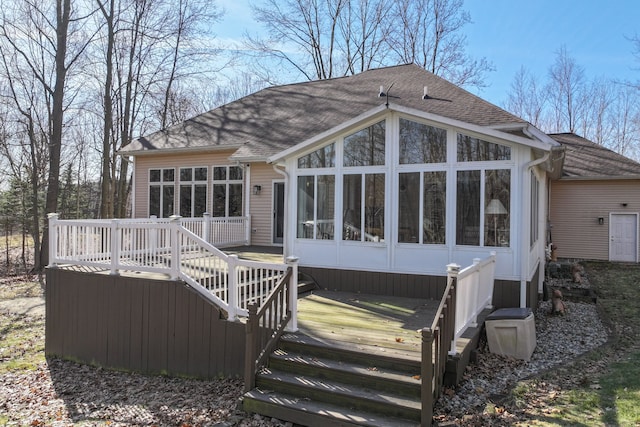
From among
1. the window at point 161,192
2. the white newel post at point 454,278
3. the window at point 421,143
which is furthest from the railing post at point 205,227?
the white newel post at point 454,278

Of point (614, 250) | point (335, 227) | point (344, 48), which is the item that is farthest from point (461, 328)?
point (344, 48)

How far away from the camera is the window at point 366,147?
7.85 metres

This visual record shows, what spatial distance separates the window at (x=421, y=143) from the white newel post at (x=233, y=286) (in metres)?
3.54

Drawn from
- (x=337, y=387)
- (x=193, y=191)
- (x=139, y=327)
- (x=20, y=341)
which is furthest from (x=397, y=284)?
(x=193, y=191)

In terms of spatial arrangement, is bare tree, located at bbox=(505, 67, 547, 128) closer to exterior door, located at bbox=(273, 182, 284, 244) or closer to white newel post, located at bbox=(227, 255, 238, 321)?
exterior door, located at bbox=(273, 182, 284, 244)

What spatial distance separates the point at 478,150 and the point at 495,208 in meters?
1.00

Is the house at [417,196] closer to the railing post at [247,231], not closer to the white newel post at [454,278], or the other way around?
the white newel post at [454,278]

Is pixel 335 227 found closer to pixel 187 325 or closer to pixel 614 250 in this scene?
pixel 187 325

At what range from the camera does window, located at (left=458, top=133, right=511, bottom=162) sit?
700 cm

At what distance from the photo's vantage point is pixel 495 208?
7.03 meters

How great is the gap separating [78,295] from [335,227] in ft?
15.7

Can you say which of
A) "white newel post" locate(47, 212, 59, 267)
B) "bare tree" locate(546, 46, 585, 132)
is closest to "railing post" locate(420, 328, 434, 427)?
"white newel post" locate(47, 212, 59, 267)

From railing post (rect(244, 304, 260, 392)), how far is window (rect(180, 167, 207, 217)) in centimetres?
952

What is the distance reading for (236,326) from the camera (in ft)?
19.8
